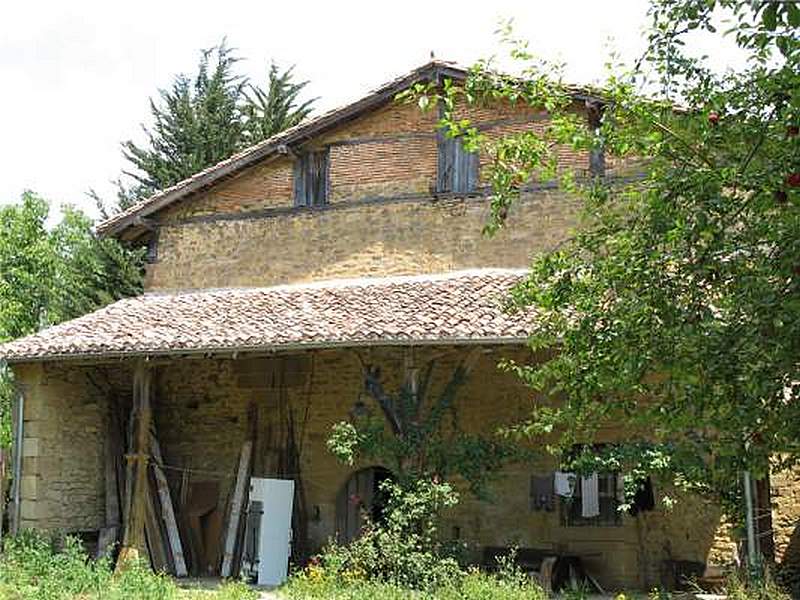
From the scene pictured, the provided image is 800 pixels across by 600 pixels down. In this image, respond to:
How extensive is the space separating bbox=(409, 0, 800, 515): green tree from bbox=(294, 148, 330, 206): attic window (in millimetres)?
9351

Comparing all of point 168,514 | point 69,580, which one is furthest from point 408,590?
point 168,514

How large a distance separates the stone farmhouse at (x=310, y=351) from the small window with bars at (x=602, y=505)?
3 centimetres

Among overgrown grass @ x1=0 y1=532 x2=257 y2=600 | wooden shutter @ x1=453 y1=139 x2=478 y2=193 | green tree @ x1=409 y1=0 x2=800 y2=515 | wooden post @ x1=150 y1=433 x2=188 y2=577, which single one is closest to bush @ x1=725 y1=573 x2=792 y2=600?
green tree @ x1=409 y1=0 x2=800 y2=515

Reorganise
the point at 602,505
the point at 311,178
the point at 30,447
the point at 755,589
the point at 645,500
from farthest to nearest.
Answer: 1. the point at 311,178
2. the point at 30,447
3. the point at 602,505
4. the point at 645,500
5. the point at 755,589

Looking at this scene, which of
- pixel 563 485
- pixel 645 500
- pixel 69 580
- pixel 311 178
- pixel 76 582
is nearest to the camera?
pixel 76 582

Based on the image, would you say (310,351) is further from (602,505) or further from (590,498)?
(602,505)

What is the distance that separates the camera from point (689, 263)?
4.68m

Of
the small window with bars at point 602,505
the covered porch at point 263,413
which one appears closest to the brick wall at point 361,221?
the covered porch at point 263,413

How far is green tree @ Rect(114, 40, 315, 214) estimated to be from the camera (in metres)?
22.8

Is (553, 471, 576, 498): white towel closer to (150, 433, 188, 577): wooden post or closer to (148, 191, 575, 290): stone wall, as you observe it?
(148, 191, 575, 290): stone wall

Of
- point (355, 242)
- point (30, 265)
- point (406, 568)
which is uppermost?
point (30, 265)

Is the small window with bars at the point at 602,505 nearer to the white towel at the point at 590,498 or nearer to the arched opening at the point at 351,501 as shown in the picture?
the white towel at the point at 590,498

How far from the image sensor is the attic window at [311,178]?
49.2 ft

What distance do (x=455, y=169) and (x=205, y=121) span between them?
33.2 ft
